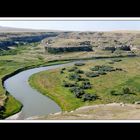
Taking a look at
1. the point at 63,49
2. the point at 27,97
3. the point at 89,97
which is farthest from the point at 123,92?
the point at 63,49

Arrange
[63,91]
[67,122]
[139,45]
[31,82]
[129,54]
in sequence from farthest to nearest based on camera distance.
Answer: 1. [129,54]
2. [139,45]
3. [31,82]
4. [63,91]
5. [67,122]

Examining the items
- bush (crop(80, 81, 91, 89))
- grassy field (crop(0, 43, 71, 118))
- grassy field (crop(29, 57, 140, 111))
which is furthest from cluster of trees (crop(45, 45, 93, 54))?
bush (crop(80, 81, 91, 89))

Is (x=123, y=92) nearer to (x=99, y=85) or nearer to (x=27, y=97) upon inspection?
(x=99, y=85)

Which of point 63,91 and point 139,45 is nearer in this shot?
point 63,91

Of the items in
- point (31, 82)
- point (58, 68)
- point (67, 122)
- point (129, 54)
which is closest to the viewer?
point (67, 122)

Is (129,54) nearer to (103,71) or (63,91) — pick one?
(103,71)
